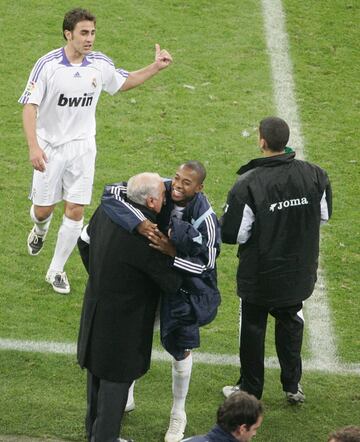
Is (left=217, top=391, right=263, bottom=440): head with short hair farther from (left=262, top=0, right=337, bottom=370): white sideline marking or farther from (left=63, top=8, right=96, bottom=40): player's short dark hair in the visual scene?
(left=63, top=8, right=96, bottom=40): player's short dark hair

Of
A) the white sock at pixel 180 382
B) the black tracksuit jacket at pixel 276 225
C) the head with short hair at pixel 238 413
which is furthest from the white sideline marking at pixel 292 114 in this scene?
the head with short hair at pixel 238 413

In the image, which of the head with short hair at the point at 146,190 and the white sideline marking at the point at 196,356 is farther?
the white sideline marking at the point at 196,356

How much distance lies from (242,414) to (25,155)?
6415 millimetres

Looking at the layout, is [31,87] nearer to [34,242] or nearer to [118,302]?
[34,242]

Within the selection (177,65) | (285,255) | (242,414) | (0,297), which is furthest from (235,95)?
(242,414)

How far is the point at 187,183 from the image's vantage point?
727 cm

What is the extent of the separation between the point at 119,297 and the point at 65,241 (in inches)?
107

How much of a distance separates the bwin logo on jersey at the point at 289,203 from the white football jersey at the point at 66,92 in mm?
2631

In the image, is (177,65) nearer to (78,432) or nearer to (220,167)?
(220,167)

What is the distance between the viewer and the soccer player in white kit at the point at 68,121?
31.3ft

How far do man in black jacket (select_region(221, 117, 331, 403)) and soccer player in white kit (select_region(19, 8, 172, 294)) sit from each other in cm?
220

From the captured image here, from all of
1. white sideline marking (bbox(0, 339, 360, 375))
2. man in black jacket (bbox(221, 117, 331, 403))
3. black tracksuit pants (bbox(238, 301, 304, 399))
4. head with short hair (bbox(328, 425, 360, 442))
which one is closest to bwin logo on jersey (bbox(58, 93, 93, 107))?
white sideline marking (bbox(0, 339, 360, 375))

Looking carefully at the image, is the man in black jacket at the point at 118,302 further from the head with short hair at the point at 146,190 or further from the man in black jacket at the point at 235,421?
the man in black jacket at the point at 235,421

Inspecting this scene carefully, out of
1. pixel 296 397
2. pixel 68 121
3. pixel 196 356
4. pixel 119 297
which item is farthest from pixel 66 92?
pixel 296 397
